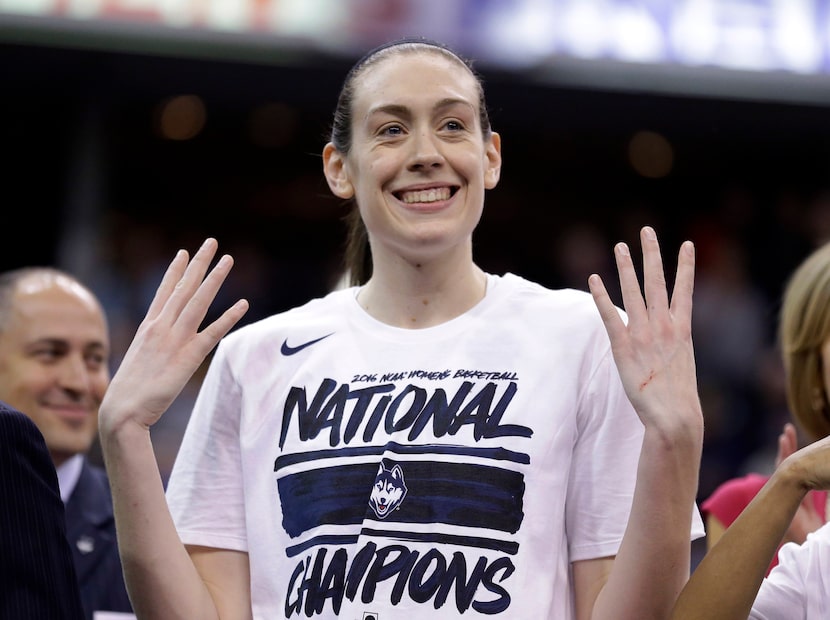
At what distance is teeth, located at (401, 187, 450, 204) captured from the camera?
2.66 meters

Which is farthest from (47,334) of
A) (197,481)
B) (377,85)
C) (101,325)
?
(377,85)

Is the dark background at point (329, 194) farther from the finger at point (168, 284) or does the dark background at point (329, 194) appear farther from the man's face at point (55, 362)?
the finger at point (168, 284)

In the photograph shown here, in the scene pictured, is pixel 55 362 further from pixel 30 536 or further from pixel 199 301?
pixel 30 536

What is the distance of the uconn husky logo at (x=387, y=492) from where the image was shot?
2.52m

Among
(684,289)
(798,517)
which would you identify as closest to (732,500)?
(798,517)

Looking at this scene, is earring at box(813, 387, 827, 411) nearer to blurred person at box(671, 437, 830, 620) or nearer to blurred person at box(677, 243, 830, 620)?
blurred person at box(677, 243, 830, 620)

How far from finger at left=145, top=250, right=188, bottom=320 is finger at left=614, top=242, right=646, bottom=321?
85 cm

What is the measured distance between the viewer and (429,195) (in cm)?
266

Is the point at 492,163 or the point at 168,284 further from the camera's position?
the point at 492,163

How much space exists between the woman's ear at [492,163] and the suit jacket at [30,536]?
113 cm

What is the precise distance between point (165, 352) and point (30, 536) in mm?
517

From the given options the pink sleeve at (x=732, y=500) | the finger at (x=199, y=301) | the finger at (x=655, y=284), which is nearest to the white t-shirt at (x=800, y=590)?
the finger at (x=655, y=284)

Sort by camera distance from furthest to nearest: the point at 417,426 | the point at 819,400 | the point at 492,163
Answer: the point at 819,400 < the point at 492,163 < the point at 417,426

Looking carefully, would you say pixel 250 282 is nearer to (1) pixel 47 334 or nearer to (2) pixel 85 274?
(2) pixel 85 274
